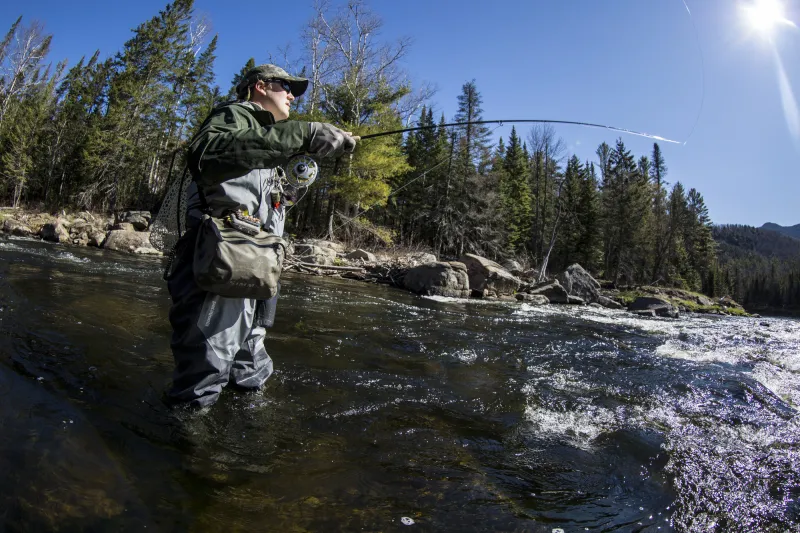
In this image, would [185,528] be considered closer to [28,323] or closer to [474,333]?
[28,323]

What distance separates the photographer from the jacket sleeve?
2068 millimetres

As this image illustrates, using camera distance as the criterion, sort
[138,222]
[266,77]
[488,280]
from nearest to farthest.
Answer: [266,77] → [488,280] → [138,222]


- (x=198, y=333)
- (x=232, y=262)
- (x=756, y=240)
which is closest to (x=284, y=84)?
(x=232, y=262)

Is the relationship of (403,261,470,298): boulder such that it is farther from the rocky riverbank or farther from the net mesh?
the net mesh

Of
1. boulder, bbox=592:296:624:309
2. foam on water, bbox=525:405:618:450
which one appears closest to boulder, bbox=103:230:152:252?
foam on water, bbox=525:405:618:450

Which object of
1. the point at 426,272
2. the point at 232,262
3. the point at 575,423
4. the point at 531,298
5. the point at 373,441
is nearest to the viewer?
the point at 232,262

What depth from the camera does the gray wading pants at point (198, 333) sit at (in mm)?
2188

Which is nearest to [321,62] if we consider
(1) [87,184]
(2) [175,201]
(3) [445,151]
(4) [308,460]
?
(3) [445,151]

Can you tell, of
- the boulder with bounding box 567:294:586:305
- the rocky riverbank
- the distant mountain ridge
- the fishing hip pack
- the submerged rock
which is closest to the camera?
the fishing hip pack

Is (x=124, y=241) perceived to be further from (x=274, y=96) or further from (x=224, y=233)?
(x=224, y=233)

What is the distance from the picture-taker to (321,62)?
24422mm

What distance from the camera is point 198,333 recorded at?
85.4 inches

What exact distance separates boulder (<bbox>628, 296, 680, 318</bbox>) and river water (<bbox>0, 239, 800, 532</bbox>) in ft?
40.3

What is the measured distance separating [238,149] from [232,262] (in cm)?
56
